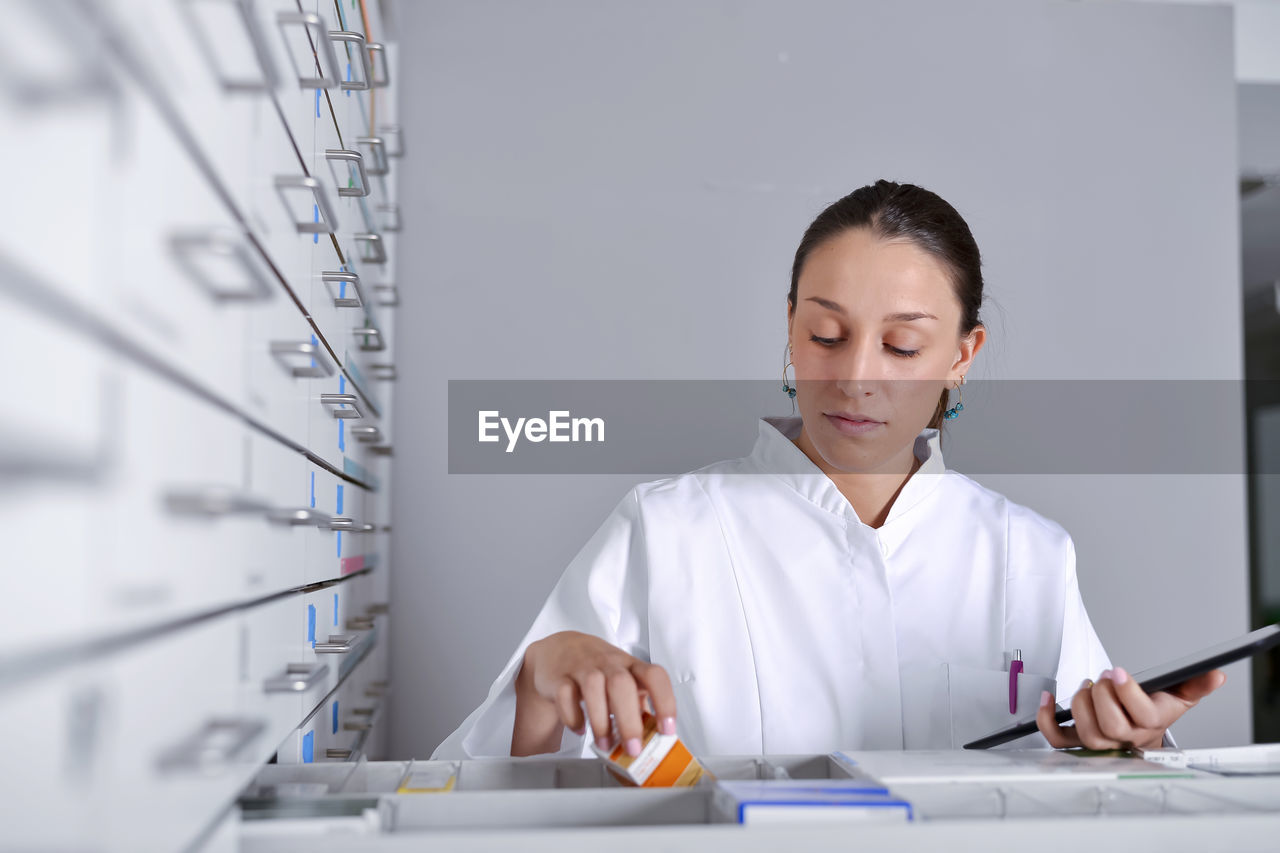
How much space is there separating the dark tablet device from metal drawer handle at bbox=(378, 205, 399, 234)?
3.98 feet

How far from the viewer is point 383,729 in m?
1.69

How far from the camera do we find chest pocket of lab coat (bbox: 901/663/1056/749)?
3.29ft

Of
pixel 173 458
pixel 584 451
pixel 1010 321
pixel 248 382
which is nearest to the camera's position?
pixel 173 458

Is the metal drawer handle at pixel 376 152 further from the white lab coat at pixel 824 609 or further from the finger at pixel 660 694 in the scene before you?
the finger at pixel 660 694

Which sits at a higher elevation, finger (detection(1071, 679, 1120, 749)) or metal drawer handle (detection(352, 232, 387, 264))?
metal drawer handle (detection(352, 232, 387, 264))

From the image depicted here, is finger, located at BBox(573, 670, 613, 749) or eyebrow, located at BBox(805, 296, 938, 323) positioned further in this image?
eyebrow, located at BBox(805, 296, 938, 323)

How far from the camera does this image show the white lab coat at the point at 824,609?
1.06 metres

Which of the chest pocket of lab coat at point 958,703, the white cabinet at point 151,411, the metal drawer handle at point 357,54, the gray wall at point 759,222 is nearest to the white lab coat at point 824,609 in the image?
the chest pocket of lab coat at point 958,703

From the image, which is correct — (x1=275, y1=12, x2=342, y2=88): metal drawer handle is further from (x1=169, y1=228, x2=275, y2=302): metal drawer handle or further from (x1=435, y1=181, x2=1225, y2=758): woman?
(x1=435, y1=181, x2=1225, y2=758): woman

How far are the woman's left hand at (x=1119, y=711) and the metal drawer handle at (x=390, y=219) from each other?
1.22 metres

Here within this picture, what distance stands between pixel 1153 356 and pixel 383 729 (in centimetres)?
172

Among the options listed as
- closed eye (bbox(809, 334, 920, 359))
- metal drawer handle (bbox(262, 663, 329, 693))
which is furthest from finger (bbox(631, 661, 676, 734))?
Answer: closed eye (bbox(809, 334, 920, 359))

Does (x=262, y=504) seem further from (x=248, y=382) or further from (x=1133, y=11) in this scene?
(x=1133, y=11)

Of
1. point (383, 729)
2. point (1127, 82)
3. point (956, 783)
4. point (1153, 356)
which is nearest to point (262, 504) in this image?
point (956, 783)
